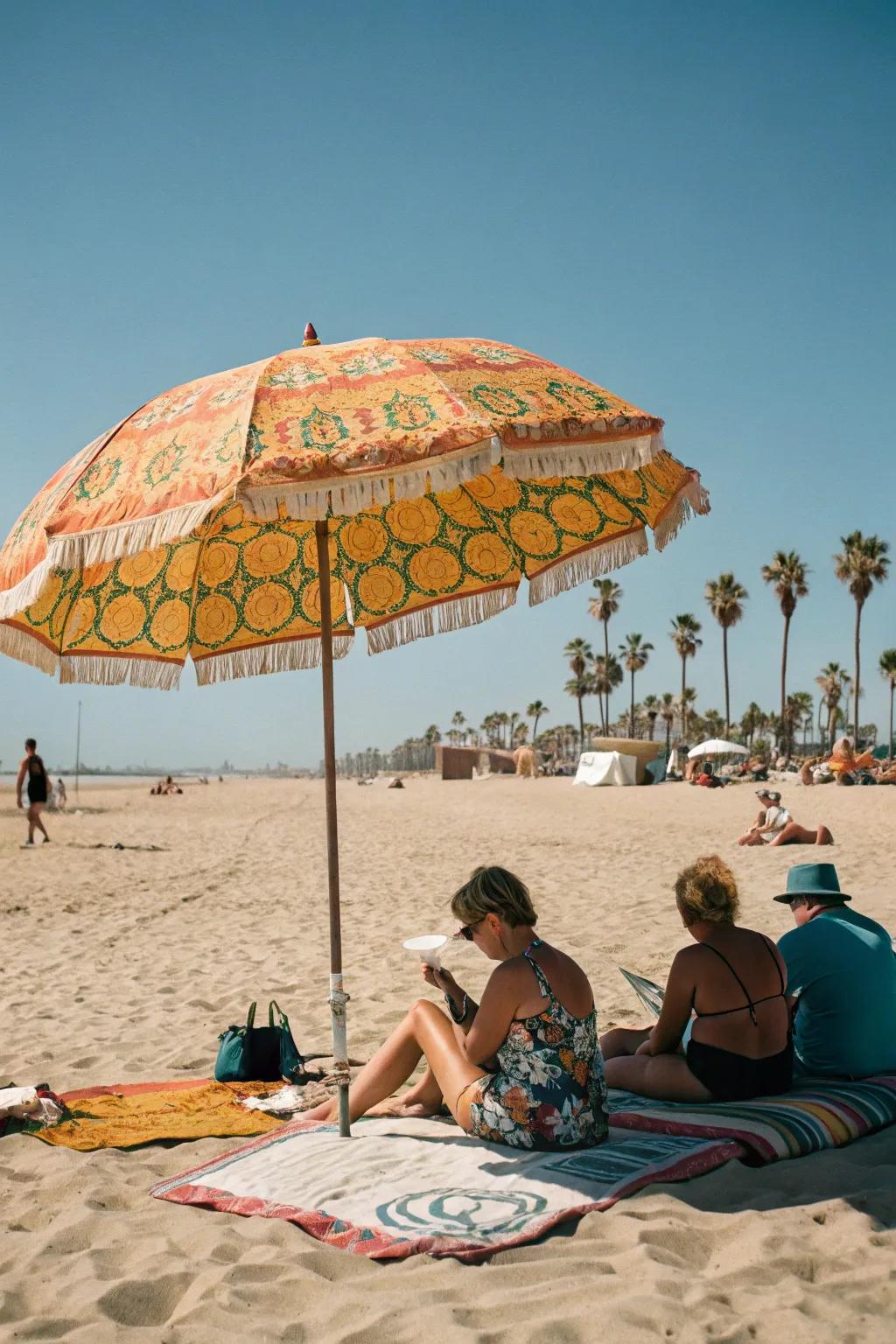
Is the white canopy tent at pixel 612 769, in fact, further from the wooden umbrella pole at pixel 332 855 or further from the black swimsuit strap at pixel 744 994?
the wooden umbrella pole at pixel 332 855

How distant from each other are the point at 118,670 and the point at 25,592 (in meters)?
1.36

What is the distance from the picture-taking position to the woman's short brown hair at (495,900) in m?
3.24

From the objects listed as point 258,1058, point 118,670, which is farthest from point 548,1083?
point 118,670

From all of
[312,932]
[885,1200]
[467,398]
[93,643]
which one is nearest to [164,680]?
[93,643]

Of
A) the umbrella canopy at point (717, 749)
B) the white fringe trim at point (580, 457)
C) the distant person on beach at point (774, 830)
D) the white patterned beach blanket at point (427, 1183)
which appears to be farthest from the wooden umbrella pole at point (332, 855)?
the umbrella canopy at point (717, 749)

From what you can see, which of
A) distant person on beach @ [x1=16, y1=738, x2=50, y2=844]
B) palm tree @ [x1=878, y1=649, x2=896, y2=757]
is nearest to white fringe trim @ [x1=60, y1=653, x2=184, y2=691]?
distant person on beach @ [x1=16, y1=738, x2=50, y2=844]

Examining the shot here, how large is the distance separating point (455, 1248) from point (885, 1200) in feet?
4.14

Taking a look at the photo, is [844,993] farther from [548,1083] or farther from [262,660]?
[262,660]

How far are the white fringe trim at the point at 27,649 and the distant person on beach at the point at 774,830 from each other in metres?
11.0

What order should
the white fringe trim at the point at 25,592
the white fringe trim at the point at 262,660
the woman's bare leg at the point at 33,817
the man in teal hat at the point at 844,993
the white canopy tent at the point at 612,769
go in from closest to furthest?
the white fringe trim at the point at 25,592
the man in teal hat at the point at 844,993
the white fringe trim at the point at 262,660
the woman's bare leg at the point at 33,817
the white canopy tent at the point at 612,769

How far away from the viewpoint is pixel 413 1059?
12.0 ft

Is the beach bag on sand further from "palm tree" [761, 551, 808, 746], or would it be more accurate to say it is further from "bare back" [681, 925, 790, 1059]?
"palm tree" [761, 551, 808, 746]

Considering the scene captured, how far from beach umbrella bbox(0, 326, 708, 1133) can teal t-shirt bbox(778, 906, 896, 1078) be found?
68.4 inches

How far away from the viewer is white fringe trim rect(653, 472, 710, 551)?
382 cm
